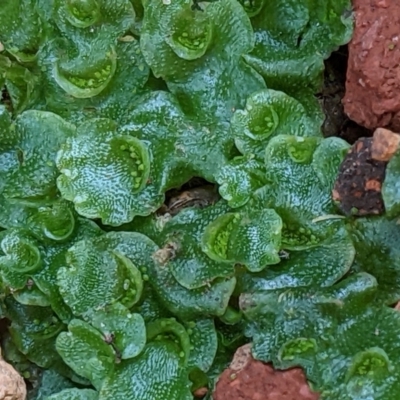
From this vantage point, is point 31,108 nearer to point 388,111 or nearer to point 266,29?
point 266,29

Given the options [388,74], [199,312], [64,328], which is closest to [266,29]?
[388,74]

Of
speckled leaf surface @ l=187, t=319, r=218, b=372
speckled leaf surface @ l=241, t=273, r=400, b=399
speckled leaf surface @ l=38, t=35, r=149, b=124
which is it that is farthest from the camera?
speckled leaf surface @ l=38, t=35, r=149, b=124

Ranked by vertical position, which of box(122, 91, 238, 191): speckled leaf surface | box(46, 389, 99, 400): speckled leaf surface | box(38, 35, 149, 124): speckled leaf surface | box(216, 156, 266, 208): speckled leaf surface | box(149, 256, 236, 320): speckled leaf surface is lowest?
box(46, 389, 99, 400): speckled leaf surface

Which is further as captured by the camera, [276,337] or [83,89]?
[83,89]

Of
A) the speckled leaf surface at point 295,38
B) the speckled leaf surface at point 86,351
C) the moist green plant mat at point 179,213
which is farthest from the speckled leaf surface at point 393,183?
the speckled leaf surface at point 86,351

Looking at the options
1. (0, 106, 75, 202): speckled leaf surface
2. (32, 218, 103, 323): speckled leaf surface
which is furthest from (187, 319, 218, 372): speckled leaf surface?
(0, 106, 75, 202): speckled leaf surface

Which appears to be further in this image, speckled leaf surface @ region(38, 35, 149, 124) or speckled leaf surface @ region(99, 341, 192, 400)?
speckled leaf surface @ region(38, 35, 149, 124)

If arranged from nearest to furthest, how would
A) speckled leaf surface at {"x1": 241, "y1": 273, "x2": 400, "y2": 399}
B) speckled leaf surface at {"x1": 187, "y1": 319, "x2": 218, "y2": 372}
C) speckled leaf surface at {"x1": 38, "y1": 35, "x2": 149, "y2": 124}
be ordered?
speckled leaf surface at {"x1": 241, "y1": 273, "x2": 400, "y2": 399} → speckled leaf surface at {"x1": 187, "y1": 319, "x2": 218, "y2": 372} → speckled leaf surface at {"x1": 38, "y1": 35, "x2": 149, "y2": 124}

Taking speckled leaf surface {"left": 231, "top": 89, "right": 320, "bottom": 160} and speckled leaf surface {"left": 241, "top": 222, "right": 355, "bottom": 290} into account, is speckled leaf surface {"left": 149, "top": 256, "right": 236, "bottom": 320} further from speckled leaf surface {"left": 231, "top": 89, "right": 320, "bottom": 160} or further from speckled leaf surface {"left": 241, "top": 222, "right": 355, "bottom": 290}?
speckled leaf surface {"left": 231, "top": 89, "right": 320, "bottom": 160}
